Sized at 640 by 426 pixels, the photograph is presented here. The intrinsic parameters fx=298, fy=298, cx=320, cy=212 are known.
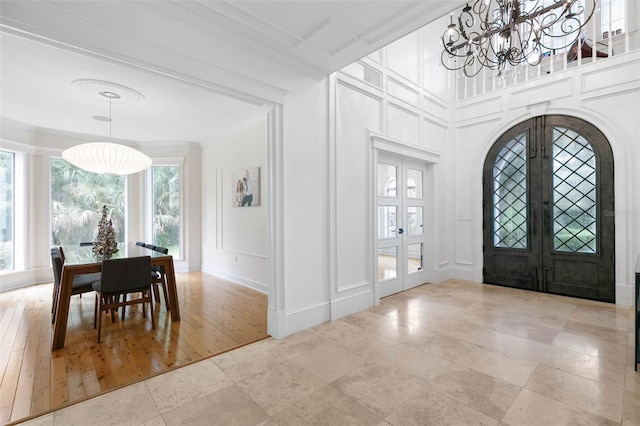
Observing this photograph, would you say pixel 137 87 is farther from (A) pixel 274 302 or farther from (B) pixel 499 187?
(B) pixel 499 187

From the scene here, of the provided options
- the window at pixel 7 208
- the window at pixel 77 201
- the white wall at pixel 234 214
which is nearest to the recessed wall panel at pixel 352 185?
the white wall at pixel 234 214

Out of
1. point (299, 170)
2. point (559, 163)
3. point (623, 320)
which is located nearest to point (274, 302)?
point (299, 170)

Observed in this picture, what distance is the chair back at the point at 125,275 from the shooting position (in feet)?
10.1

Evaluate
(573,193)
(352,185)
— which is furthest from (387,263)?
(573,193)

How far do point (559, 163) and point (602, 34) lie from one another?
2.18 meters

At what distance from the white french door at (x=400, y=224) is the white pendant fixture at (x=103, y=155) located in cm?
350

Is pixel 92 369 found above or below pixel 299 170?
below

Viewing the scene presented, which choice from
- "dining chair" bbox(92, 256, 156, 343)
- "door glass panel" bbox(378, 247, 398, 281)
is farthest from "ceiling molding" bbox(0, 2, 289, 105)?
"door glass panel" bbox(378, 247, 398, 281)

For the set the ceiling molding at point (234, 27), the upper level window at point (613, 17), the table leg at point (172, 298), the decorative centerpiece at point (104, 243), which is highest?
the upper level window at point (613, 17)

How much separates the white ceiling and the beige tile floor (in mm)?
2425

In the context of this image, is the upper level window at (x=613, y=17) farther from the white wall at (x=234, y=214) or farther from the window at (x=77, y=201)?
the window at (x=77, y=201)

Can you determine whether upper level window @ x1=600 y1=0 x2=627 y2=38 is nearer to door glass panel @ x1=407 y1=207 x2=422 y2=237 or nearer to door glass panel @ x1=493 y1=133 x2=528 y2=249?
door glass panel @ x1=493 y1=133 x2=528 y2=249

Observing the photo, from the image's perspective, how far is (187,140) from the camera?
6.52 metres

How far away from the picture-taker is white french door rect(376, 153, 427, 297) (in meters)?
4.45
